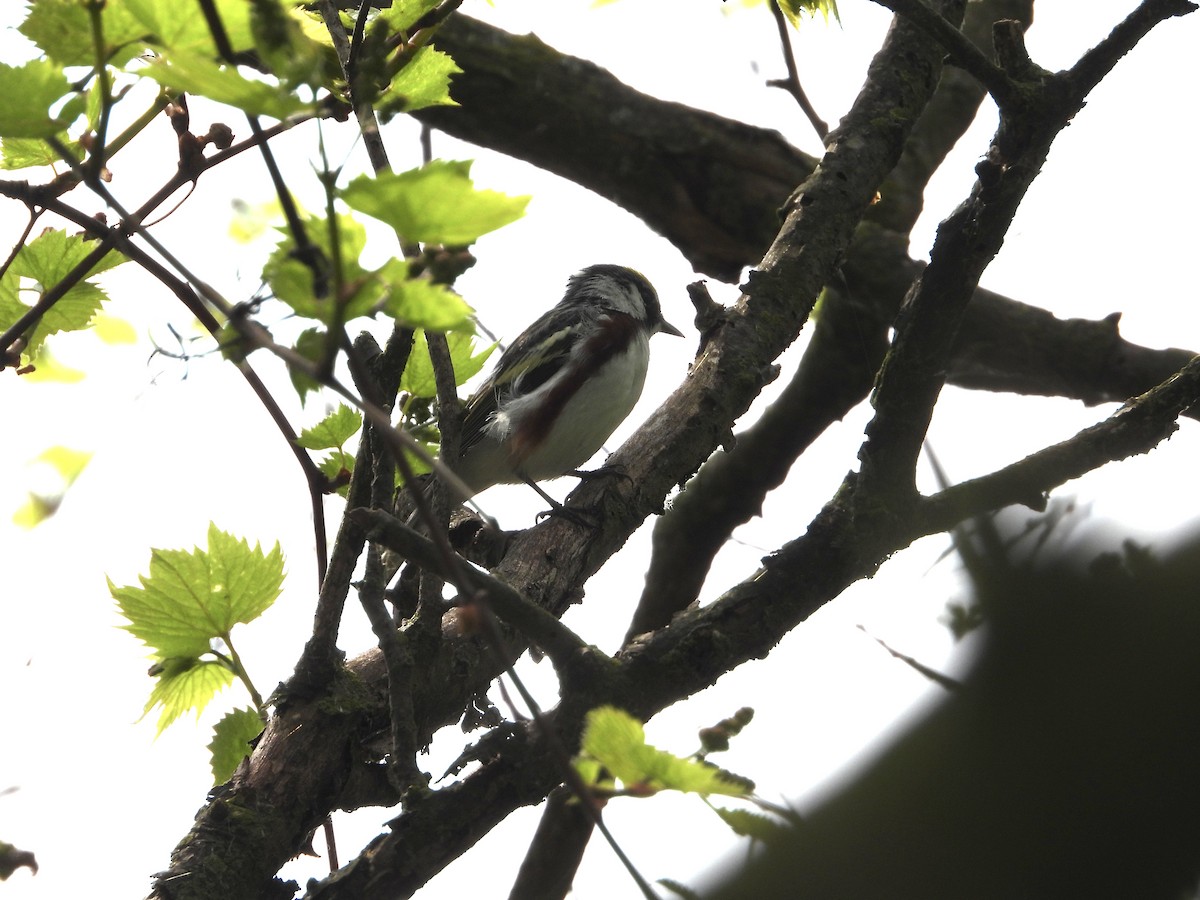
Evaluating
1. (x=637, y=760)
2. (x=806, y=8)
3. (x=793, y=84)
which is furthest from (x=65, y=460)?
(x=793, y=84)

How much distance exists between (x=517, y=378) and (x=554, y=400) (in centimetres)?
31

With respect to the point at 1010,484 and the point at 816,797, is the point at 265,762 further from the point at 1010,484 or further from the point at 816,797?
the point at 1010,484

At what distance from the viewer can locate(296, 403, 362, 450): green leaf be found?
103 inches

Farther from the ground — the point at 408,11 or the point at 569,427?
the point at 569,427

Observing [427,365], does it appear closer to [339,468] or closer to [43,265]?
[339,468]

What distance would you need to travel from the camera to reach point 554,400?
512cm

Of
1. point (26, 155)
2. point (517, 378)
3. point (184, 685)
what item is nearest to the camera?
point (26, 155)

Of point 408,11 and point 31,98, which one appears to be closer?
point 31,98

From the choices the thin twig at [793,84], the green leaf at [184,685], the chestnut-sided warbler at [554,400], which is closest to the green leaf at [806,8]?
the thin twig at [793,84]

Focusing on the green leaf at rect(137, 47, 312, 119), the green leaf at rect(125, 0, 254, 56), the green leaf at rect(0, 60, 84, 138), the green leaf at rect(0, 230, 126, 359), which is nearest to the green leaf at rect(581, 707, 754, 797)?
the green leaf at rect(137, 47, 312, 119)

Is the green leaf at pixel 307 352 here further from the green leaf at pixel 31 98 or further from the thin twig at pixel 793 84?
the thin twig at pixel 793 84

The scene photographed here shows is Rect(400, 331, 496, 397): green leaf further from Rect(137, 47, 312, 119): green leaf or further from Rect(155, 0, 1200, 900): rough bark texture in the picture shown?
Rect(137, 47, 312, 119): green leaf

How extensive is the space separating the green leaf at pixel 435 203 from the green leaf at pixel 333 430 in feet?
4.74

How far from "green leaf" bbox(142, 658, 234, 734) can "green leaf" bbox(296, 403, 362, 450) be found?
55 cm
